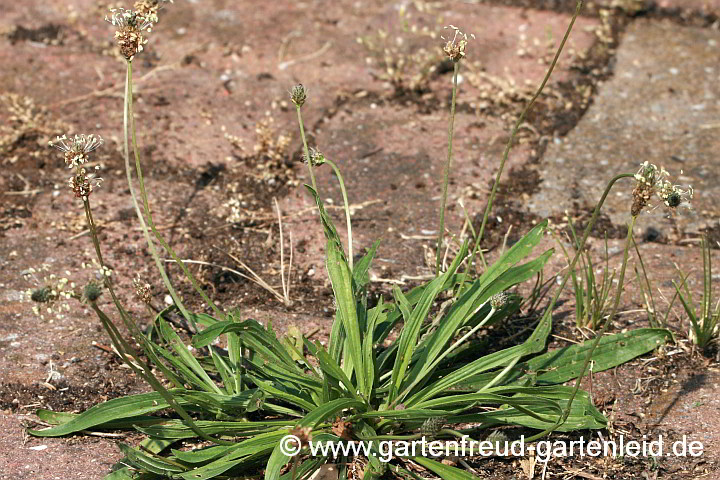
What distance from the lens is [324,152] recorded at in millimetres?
4078

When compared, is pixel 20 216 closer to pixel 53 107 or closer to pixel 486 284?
pixel 53 107

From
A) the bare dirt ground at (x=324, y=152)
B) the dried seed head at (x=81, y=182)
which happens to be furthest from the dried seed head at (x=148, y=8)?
the bare dirt ground at (x=324, y=152)

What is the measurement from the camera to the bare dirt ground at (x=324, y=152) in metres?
2.82

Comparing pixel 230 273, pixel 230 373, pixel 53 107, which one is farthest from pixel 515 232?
pixel 53 107

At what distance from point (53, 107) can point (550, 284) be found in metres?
2.58

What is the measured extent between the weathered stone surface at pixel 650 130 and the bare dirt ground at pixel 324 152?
1 centimetres

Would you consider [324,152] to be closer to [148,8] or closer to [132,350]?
[148,8]

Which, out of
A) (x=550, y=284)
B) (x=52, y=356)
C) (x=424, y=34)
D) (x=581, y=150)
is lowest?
(x=52, y=356)

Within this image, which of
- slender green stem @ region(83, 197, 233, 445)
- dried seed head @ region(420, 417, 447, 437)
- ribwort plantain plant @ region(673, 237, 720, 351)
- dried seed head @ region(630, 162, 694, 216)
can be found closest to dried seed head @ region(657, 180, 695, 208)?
dried seed head @ region(630, 162, 694, 216)

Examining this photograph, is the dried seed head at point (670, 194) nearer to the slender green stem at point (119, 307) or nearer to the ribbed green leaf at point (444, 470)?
the ribbed green leaf at point (444, 470)

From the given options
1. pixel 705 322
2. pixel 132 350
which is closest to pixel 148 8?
pixel 132 350

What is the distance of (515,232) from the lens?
3570mm

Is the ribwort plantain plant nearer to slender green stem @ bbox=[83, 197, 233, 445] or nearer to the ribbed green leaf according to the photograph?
the ribbed green leaf

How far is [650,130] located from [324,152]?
154 centimetres
